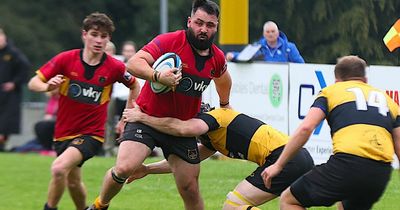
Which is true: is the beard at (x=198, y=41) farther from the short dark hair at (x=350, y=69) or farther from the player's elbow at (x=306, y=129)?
the player's elbow at (x=306, y=129)

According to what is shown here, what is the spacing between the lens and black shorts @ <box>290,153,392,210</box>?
6.97 m

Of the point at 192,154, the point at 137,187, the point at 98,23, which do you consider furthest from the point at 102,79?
the point at 137,187

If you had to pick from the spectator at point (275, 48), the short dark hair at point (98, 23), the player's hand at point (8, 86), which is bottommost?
the player's hand at point (8, 86)

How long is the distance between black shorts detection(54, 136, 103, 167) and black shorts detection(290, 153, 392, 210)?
2670 millimetres

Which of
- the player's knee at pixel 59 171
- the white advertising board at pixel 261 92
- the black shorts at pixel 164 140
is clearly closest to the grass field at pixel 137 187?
the white advertising board at pixel 261 92

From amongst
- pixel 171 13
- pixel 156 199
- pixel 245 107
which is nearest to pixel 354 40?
pixel 245 107

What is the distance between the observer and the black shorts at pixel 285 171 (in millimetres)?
7875

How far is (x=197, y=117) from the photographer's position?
8.38 metres

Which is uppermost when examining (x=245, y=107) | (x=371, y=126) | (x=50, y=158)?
(x=371, y=126)

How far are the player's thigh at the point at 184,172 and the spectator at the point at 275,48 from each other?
547cm

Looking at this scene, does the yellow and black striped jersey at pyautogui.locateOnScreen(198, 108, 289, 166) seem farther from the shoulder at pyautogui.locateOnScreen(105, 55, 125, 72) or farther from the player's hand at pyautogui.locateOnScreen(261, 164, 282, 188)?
the shoulder at pyautogui.locateOnScreen(105, 55, 125, 72)

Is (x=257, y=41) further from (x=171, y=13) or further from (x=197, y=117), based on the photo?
(x=171, y=13)

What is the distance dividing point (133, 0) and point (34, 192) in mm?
26320

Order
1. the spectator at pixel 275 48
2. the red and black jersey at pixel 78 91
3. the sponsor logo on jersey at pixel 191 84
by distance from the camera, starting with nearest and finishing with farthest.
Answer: the sponsor logo on jersey at pixel 191 84, the red and black jersey at pixel 78 91, the spectator at pixel 275 48
